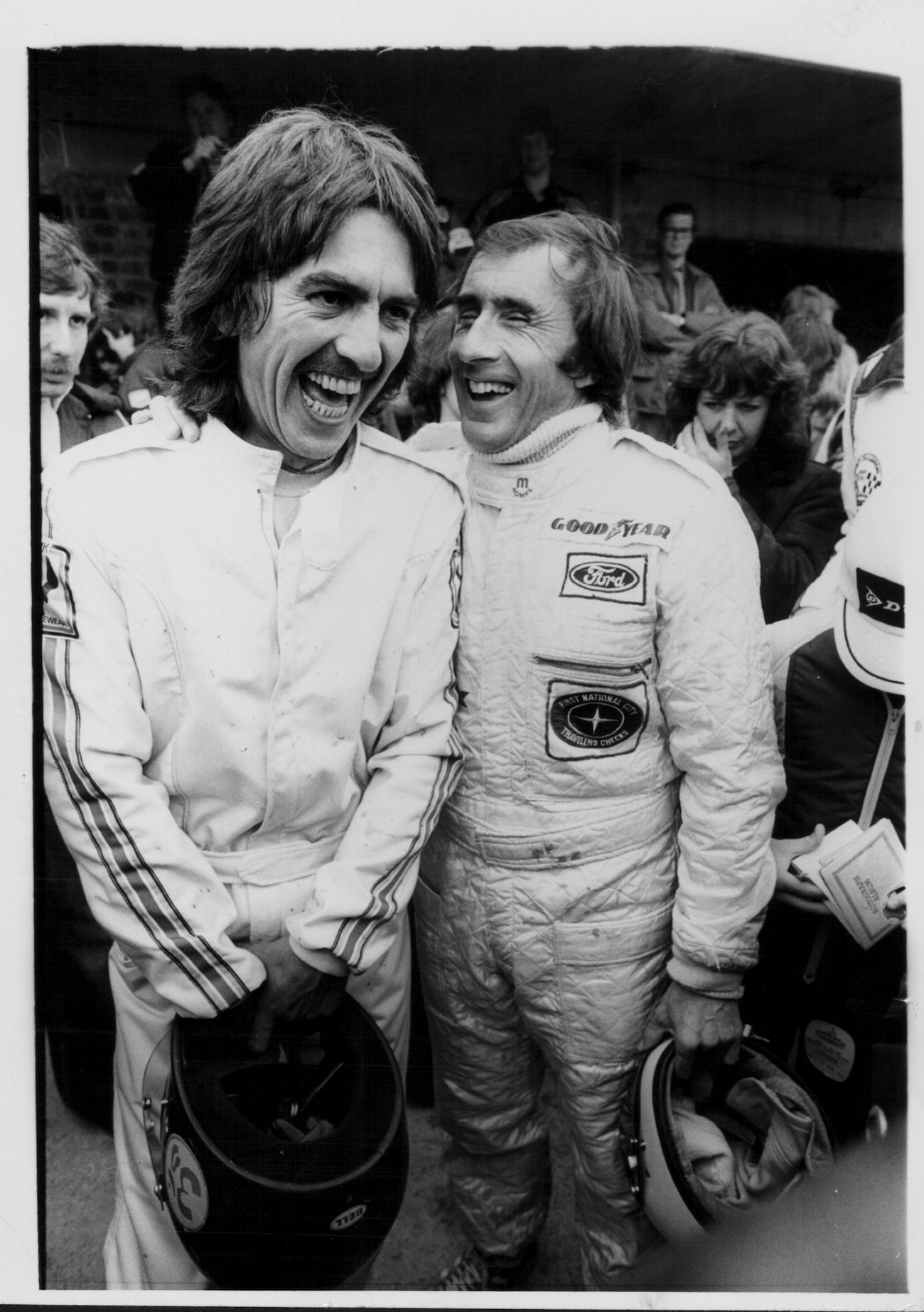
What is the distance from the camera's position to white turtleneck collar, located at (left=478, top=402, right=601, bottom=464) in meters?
2.28

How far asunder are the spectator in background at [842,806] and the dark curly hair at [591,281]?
2.12 feet

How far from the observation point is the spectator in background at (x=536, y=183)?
2299 mm

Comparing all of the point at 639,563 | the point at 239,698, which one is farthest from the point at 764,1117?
the point at 239,698

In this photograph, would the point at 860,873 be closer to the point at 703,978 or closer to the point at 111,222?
the point at 703,978

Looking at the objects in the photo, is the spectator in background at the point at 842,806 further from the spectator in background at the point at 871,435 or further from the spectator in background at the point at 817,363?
the spectator in background at the point at 817,363

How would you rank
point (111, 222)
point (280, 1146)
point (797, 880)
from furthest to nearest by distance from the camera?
point (797, 880) → point (111, 222) → point (280, 1146)

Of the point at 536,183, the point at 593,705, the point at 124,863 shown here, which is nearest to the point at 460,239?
the point at 536,183

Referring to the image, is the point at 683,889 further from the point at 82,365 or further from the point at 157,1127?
the point at 82,365

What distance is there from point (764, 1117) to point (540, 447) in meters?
1.48

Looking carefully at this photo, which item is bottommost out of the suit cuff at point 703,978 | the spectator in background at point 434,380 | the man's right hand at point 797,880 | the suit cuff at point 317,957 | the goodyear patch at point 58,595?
the suit cuff at point 703,978

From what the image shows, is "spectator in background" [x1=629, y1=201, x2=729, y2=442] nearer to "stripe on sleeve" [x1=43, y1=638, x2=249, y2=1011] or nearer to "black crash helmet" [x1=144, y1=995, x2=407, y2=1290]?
"stripe on sleeve" [x1=43, y1=638, x2=249, y2=1011]

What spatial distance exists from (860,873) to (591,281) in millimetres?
1379

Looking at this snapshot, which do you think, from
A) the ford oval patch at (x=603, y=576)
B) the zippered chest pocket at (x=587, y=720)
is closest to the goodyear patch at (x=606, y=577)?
the ford oval patch at (x=603, y=576)

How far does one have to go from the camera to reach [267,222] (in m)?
2.13
